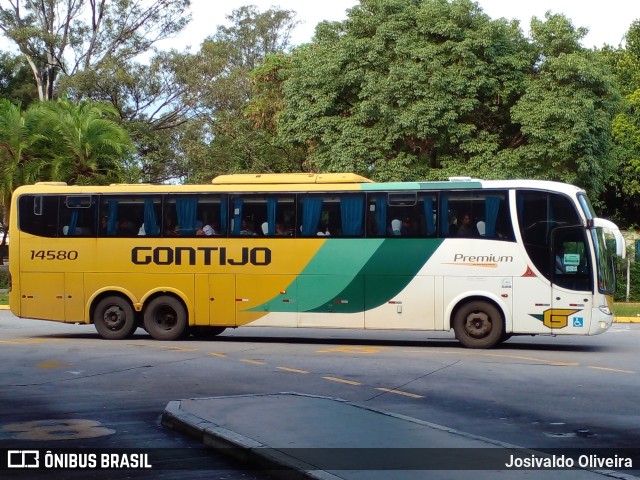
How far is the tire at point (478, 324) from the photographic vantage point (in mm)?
19312

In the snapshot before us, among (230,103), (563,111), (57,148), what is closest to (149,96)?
(230,103)

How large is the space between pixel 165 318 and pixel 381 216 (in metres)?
5.33

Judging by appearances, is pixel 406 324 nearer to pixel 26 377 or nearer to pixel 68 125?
pixel 26 377

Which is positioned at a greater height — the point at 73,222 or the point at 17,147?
the point at 17,147

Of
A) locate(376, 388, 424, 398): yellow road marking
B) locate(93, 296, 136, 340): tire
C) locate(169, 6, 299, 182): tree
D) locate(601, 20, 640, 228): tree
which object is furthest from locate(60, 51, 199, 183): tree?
locate(376, 388, 424, 398): yellow road marking

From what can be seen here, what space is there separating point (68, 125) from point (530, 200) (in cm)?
2256

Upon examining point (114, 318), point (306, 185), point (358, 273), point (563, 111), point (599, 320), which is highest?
point (563, 111)

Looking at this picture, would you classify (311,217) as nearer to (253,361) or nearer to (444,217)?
(444,217)

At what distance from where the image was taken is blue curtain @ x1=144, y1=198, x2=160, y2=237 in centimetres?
2128

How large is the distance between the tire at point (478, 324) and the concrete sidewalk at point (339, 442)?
28.0 feet

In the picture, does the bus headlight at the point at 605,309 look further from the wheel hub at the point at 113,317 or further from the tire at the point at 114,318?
the wheel hub at the point at 113,317

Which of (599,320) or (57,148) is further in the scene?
(57,148)

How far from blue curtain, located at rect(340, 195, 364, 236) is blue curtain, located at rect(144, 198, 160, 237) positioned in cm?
413

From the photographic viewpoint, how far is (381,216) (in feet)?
65.7
